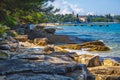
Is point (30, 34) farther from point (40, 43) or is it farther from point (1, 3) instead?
point (1, 3)

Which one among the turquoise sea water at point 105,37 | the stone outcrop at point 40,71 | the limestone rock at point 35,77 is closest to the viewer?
the limestone rock at point 35,77

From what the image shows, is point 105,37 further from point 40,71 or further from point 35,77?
point 35,77

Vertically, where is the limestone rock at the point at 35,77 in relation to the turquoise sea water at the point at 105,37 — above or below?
above

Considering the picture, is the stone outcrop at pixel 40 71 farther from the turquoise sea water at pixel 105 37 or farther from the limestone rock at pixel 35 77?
the turquoise sea water at pixel 105 37

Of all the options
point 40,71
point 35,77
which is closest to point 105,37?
point 40,71

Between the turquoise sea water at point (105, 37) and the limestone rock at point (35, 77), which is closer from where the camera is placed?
the limestone rock at point (35, 77)

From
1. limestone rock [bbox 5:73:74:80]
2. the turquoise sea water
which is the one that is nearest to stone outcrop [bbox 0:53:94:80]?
limestone rock [bbox 5:73:74:80]

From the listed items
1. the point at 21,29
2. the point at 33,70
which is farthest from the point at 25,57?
the point at 21,29

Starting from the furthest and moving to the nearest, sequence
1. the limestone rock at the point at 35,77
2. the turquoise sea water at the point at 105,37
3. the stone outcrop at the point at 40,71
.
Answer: the turquoise sea water at the point at 105,37 < the stone outcrop at the point at 40,71 < the limestone rock at the point at 35,77

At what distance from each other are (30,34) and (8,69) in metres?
37.4

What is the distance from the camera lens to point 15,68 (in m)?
8.05

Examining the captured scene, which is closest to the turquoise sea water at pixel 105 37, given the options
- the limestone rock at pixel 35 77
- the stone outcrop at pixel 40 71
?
the stone outcrop at pixel 40 71

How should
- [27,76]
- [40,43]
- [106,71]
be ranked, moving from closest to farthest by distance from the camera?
1. [27,76]
2. [106,71]
3. [40,43]

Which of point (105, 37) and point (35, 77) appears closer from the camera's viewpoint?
point (35, 77)
